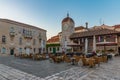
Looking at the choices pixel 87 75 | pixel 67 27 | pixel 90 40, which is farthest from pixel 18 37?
pixel 87 75

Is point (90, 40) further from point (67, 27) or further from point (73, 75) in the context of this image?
point (73, 75)

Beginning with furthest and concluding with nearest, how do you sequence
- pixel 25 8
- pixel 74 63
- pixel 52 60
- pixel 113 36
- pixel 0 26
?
pixel 0 26 → pixel 113 36 → pixel 25 8 → pixel 52 60 → pixel 74 63

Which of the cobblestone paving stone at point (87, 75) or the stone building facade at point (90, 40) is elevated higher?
the stone building facade at point (90, 40)

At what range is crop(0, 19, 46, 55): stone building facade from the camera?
1193 inches

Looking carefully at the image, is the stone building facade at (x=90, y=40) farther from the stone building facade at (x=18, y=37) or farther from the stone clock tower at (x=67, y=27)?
the stone building facade at (x=18, y=37)

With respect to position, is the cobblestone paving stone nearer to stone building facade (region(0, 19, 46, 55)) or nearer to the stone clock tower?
stone building facade (region(0, 19, 46, 55))

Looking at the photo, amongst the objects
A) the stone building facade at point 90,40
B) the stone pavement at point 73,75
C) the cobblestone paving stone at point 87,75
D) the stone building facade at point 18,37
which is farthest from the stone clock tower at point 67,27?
the stone pavement at point 73,75

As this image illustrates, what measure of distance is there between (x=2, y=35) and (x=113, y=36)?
74.9ft

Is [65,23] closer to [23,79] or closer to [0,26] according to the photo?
[0,26]

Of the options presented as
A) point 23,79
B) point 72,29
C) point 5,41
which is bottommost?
point 23,79

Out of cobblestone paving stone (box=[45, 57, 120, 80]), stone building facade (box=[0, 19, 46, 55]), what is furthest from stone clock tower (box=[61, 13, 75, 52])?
cobblestone paving stone (box=[45, 57, 120, 80])

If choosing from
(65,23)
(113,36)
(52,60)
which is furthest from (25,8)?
(65,23)

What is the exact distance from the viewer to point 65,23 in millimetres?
34750

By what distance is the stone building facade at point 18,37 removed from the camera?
30312 mm
